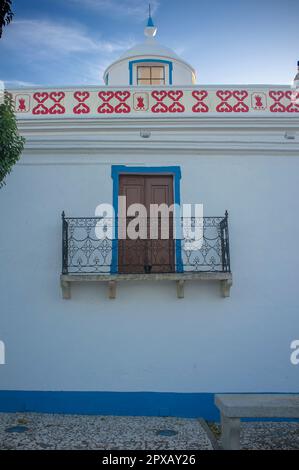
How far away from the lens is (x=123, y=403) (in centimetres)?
683

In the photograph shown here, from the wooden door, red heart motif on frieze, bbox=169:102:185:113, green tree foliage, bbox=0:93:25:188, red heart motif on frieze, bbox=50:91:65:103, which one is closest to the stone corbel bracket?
the wooden door

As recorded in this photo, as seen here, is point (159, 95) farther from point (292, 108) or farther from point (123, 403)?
point (123, 403)

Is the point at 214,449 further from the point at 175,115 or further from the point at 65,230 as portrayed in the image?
the point at 175,115

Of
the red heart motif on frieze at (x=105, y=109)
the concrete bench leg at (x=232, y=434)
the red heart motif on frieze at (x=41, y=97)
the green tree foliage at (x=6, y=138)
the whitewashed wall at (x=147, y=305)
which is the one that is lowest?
the concrete bench leg at (x=232, y=434)

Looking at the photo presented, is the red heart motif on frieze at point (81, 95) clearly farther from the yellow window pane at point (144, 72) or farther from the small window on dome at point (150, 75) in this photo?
the yellow window pane at point (144, 72)

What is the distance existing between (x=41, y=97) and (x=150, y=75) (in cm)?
306

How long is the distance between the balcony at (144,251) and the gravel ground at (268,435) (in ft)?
6.58

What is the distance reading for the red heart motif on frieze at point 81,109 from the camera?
779 centimetres

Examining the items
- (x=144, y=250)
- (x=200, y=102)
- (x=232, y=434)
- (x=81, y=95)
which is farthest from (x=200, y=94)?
(x=232, y=434)

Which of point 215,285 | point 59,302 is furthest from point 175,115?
point 59,302

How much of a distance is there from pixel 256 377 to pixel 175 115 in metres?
4.49

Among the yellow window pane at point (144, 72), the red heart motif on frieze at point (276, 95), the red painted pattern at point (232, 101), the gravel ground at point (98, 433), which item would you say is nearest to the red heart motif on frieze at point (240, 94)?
the red painted pattern at point (232, 101)

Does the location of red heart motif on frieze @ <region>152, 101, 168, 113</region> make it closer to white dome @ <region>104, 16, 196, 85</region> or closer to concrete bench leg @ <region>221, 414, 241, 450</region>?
white dome @ <region>104, 16, 196, 85</region>

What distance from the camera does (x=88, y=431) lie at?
6.08m
